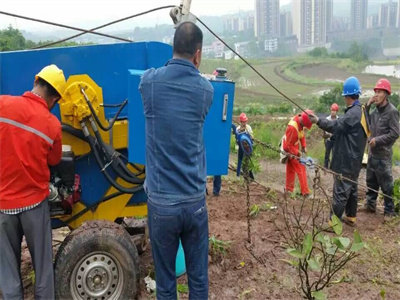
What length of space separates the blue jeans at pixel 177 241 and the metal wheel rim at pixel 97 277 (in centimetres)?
78

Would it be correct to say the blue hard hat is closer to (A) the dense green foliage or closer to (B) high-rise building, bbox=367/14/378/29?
(A) the dense green foliage

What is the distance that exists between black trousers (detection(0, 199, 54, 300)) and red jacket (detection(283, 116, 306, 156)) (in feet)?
17.5

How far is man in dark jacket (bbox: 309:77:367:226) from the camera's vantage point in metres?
5.83

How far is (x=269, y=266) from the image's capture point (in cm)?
468

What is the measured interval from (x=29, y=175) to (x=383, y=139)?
200 inches

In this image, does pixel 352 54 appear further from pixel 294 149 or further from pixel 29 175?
pixel 29 175

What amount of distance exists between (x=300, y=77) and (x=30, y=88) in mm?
47646

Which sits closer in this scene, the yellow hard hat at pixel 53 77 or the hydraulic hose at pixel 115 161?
the yellow hard hat at pixel 53 77

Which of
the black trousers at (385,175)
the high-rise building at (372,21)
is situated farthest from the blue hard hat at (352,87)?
the high-rise building at (372,21)

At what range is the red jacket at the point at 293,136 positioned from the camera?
7.91 meters

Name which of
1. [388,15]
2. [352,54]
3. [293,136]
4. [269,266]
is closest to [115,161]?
[269,266]

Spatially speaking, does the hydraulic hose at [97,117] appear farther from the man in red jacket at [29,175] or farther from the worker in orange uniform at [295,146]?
the worker in orange uniform at [295,146]

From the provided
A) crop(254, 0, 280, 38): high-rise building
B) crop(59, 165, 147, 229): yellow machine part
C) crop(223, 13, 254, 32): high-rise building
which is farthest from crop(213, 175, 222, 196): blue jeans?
crop(223, 13, 254, 32): high-rise building

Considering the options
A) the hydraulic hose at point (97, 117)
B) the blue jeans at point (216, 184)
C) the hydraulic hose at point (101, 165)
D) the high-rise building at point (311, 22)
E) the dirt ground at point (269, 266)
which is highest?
the high-rise building at point (311, 22)
